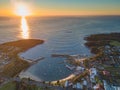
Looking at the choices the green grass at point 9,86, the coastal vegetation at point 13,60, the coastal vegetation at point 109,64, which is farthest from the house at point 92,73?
the coastal vegetation at point 13,60

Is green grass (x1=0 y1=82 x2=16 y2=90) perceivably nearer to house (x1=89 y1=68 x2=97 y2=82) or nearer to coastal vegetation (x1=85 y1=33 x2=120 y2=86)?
house (x1=89 y1=68 x2=97 y2=82)

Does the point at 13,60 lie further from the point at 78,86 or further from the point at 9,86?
the point at 78,86

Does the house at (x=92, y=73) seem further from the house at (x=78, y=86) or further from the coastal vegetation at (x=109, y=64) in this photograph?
the house at (x=78, y=86)

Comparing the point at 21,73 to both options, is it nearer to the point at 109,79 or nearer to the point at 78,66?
the point at 78,66

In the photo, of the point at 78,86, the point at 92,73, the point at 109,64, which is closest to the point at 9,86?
the point at 78,86

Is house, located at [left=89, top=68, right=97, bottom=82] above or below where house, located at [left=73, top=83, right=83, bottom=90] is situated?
above

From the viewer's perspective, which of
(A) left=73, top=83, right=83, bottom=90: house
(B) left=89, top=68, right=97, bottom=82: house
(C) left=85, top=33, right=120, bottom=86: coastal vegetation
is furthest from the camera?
(C) left=85, top=33, right=120, bottom=86: coastal vegetation

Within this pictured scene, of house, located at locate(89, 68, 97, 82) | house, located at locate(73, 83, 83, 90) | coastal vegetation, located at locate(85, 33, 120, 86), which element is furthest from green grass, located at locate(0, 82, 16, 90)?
coastal vegetation, located at locate(85, 33, 120, 86)

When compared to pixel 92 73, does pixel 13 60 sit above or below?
below

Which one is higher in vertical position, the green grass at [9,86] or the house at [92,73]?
the house at [92,73]

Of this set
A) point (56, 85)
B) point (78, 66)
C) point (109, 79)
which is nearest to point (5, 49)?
point (78, 66)

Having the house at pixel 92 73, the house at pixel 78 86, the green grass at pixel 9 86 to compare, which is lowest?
the house at pixel 78 86
